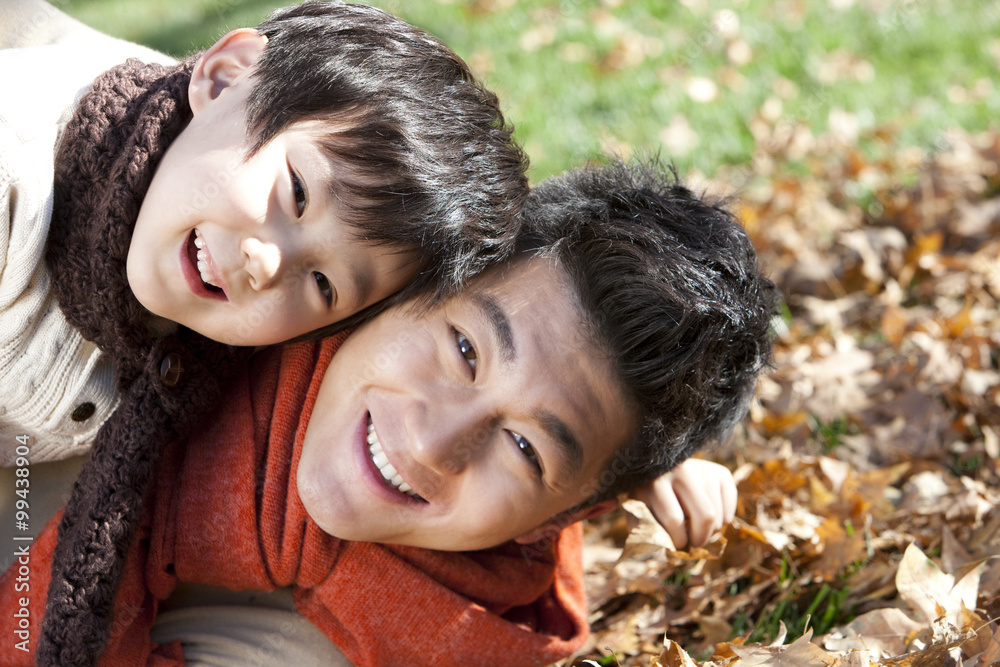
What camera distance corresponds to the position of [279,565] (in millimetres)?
2154

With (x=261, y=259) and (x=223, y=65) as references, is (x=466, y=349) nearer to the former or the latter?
(x=261, y=259)

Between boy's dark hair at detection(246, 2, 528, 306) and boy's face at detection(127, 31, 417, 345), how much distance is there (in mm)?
46

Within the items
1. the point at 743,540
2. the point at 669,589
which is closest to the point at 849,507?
the point at 743,540

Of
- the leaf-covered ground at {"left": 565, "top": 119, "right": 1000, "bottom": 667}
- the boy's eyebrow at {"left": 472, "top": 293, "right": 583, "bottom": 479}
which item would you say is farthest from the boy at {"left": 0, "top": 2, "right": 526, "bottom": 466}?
the leaf-covered ground at {"left": 565, "top": 119, "right": 1000, "bottom": 667}

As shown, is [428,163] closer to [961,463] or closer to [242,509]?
[242,509]

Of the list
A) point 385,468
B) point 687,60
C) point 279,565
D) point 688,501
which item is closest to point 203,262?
point 385,468

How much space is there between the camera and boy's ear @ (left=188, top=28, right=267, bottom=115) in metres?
2.15

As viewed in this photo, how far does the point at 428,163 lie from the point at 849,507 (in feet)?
5.43

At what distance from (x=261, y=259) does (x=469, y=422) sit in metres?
0.56

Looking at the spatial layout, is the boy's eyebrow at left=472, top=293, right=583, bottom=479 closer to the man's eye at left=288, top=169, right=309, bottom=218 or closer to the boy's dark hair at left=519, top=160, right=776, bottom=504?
the boy's dark hair at left=519, top=160, right=776, bottom=504

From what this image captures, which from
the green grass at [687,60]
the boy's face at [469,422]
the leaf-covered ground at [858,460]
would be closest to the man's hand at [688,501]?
the leaf-covered ground at [858,460]

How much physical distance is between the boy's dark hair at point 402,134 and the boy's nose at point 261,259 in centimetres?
18

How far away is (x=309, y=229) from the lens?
1.98m

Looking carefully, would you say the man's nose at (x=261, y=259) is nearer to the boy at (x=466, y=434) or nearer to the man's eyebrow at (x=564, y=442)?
the boy at (x=466, y=434)
